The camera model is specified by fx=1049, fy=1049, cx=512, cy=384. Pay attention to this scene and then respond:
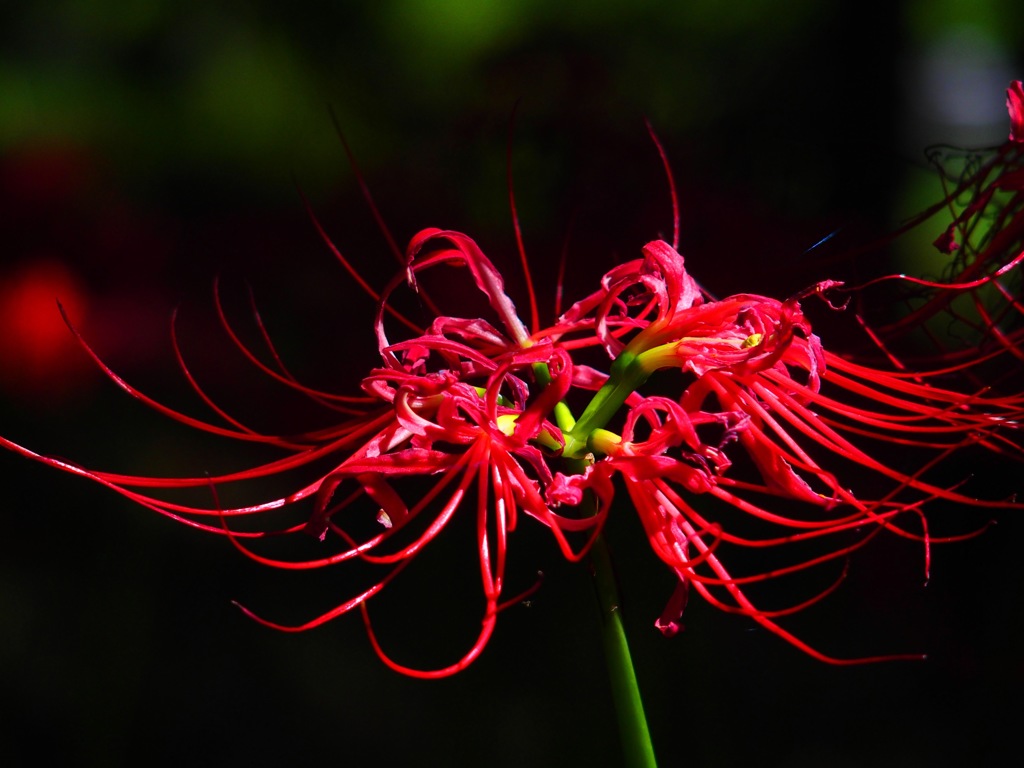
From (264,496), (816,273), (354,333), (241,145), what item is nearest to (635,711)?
(816,273)

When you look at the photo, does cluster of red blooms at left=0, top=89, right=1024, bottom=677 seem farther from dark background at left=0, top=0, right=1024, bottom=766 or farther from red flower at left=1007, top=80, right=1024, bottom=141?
dark background at left=0, top=0, right=1024, bottom=766

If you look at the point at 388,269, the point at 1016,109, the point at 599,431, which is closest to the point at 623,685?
the point at 599,431

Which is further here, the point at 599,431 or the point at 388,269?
the point at 388,269

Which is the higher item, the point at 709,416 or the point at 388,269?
the point at 388,269

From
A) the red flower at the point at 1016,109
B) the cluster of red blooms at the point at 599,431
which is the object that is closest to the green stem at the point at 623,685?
the cluster of red blooms at the point at 599,431

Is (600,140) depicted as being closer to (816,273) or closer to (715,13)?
(715,13)

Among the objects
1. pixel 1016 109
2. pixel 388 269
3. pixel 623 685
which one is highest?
pixel 388 269

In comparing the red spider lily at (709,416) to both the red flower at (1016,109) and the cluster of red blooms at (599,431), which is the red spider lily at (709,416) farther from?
the red flower at (1016,109)

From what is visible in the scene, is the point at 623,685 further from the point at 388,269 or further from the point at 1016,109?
the point at 388,269
